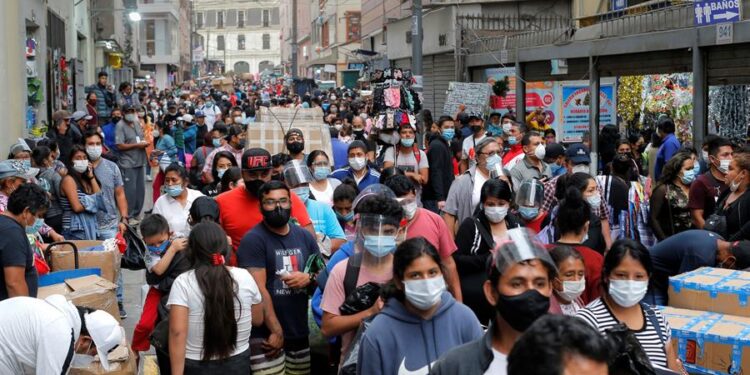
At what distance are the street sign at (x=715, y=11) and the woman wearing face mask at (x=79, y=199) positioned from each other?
915 cm

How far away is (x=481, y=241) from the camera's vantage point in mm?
6965

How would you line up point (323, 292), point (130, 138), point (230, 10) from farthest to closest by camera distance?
point (230, 10)
point (130, 138)
point (323, 292)

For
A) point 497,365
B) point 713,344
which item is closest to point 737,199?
point 713,344

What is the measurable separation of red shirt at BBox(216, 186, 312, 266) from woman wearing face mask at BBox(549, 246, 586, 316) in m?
2.46

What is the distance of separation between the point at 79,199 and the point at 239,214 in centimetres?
319

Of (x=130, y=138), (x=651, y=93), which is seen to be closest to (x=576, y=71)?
(x=651, y=93)

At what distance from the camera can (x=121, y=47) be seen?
140 ft

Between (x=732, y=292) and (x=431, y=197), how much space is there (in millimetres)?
6220

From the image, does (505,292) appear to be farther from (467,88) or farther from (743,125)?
(467,88)

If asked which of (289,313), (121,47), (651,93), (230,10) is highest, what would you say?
(230,10)

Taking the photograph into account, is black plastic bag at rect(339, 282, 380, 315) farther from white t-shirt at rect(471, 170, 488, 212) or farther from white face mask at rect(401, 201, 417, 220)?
white t-shirt at rect(471, 170, 488, 212)

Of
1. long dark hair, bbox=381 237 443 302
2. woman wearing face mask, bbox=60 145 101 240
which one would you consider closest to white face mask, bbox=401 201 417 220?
long dark hair, bbox=381 237 443 302

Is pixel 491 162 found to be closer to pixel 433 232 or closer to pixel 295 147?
pixel 295 147

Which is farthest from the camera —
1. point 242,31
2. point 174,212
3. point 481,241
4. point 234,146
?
point 242,31
